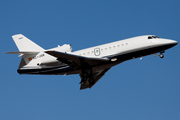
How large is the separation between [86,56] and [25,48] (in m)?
5.93

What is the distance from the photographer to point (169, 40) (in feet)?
70.7

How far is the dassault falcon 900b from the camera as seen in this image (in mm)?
21500

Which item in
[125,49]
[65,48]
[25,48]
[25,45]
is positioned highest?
[25,45]

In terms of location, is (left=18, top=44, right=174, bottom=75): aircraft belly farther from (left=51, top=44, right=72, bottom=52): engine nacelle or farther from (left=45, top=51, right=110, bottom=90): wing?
(left=51, top=44, right=72, bottom=52): engine nacelle

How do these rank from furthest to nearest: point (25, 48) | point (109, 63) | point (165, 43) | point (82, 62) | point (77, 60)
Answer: point (25, 48) → point (82, 62) → point (109, 63) → point (77, 60) → point (165, 43)

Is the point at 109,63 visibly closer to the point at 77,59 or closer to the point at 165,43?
the point at 77,59

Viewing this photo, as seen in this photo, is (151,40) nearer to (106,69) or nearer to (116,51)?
(116,51)

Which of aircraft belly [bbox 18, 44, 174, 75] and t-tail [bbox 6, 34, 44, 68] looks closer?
aircraft belly [bbox 18, 44, 174, 75]

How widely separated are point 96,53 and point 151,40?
4565mm

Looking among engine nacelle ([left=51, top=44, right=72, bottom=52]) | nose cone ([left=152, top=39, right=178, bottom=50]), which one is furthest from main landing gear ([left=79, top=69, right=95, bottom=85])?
nose cone ([left=152, top=39, right=178, bottom=50])

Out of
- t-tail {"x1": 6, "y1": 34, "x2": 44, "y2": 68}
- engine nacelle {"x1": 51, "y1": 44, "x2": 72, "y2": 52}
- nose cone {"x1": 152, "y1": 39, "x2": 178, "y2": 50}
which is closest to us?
nose cone {"x1": 152, "y1": 39, "x2": 178, "y2": 50}

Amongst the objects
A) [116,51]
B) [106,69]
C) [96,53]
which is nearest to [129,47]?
[116,51]

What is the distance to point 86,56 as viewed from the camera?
73.7 feet

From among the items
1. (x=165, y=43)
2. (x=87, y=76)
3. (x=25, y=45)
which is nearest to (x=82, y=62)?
(x=87, y=76)
